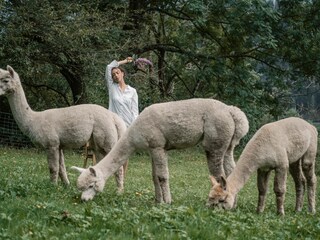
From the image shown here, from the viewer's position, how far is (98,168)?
28.5 ft

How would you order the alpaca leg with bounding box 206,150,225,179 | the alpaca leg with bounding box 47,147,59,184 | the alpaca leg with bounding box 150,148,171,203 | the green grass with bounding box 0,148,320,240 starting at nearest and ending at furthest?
the green grass with bounding box 0,148,320,240, the alpaca leg with bounding box 150,148,171,203, the alpaca leg with bounding box 206,150,225,179, the alpaca leg with bounding box 47,147,59,184

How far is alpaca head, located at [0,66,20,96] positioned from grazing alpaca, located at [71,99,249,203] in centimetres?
237

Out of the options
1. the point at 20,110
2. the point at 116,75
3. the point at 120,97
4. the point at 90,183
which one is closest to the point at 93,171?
the point at 90,183

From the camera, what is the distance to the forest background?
18938 millimetres

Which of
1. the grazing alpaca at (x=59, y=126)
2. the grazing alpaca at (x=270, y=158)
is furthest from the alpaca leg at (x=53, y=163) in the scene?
the grazing alpaca at (x=270, y=158)

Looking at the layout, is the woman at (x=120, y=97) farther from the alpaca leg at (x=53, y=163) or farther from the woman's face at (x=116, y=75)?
the alpaca leg at (x=53, y=163)

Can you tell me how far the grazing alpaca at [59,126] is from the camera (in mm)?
10086

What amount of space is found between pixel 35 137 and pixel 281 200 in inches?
166

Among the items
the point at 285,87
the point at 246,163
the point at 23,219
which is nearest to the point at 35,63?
the point at 285,87

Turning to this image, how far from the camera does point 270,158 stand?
884cm

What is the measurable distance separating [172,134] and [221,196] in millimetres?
1291

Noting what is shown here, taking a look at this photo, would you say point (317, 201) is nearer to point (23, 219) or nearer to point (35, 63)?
point (23, 219)

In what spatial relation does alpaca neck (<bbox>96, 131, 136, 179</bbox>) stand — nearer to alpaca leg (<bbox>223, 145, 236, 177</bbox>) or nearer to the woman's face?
alpaca leg (<bbox>223, 145, 236, 177</bbox>)

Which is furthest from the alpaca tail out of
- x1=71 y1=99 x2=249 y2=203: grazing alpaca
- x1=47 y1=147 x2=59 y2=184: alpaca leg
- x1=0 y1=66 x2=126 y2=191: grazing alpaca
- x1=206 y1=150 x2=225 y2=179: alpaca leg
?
x1=47 y1=147 x2=59 y2=184: alpaca leg
